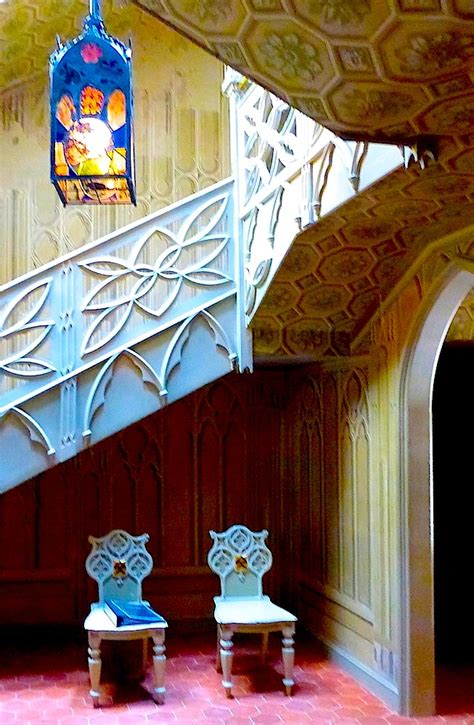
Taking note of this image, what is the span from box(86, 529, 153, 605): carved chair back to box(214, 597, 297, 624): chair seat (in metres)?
0.66

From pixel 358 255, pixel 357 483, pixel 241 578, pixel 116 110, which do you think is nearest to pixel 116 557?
pixel 241 578

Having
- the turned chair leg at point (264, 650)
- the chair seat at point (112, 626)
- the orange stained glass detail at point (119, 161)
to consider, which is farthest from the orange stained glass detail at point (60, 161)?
the turned chair leg at point (264, 650)

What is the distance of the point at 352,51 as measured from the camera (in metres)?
2.84

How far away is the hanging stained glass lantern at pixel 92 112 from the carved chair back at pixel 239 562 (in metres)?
3.17

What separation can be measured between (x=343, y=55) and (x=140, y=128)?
5.42 m

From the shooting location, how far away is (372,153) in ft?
13.1

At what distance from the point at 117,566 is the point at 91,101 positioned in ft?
11.7

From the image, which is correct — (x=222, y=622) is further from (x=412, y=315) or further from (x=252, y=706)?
(x=412, y=315)

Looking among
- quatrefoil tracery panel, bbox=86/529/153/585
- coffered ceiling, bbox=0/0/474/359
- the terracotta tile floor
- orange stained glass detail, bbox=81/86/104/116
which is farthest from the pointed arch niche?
orange stained glass detail, bbox=81/86/104/116

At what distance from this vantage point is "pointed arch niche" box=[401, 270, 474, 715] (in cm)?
541

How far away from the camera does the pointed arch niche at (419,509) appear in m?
5.41

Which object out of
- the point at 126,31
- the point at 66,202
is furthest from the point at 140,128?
the point at 66,202

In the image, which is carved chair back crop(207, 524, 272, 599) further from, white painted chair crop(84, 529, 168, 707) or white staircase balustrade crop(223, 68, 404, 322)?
white staircase balustrade crop(223, 68, 404, 322)

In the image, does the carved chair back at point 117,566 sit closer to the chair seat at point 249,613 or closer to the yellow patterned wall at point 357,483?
the chair seat at point 249,613
